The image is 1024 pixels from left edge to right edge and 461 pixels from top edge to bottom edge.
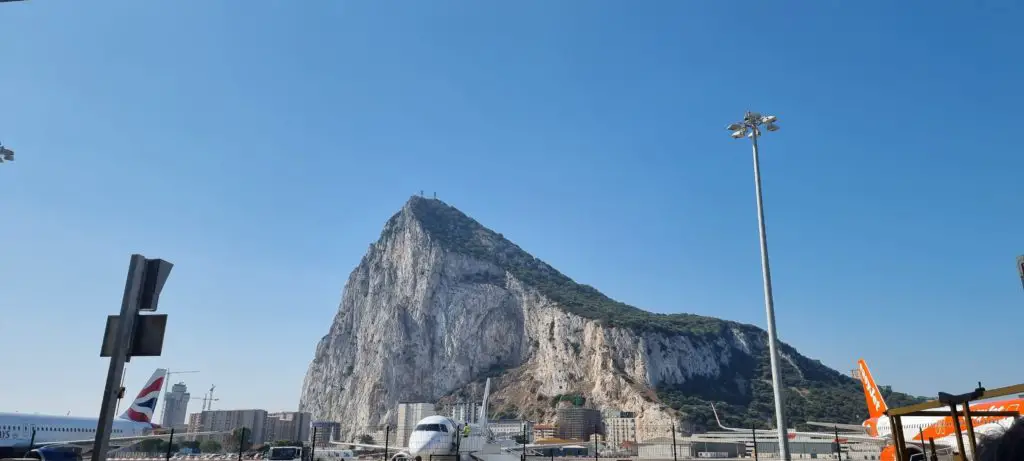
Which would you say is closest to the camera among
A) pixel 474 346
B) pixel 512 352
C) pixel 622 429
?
pixel 622 429

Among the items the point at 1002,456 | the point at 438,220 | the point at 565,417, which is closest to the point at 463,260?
the point at 438,220

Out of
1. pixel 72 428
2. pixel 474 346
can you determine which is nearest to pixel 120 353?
pixel 72 428

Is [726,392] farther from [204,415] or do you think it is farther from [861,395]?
[204,415]

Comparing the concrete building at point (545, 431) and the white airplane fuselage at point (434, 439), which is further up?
the white airplane fuselage at point (434, 439)

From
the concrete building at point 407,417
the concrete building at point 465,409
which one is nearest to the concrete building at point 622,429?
the concrete building at point 465,409

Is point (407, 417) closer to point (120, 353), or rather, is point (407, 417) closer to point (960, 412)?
point (960, 412)

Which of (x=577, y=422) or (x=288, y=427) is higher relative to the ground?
(x=577, y=422)

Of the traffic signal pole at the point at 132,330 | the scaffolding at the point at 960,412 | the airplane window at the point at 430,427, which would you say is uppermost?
the traffic signal pole at the point at 132,330

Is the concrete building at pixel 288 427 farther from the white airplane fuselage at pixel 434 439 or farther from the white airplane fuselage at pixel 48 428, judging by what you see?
the white airplane fuselage at pixel 434 439
